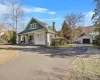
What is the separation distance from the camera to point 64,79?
880 centimetres

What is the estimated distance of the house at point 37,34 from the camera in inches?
1623

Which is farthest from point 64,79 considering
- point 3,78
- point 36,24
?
point 36,24

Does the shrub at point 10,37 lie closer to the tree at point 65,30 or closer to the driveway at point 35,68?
the tree at point 65,30

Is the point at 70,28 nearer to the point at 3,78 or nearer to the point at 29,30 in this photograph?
the point at 29,30

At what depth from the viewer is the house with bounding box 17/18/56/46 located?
135 feet

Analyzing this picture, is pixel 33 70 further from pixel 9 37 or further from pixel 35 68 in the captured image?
pixel 9 37

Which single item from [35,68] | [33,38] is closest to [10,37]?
[33,38]

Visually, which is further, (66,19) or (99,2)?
(66,19)

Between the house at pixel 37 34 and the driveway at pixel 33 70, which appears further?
the house at pixel 37 34

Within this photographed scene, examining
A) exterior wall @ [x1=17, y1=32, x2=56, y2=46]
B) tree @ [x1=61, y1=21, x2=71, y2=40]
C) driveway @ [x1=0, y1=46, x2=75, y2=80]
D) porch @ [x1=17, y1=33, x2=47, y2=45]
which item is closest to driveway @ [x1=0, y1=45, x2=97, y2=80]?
driveway @ [x1=0, y1=46, x2=75, y2=80]

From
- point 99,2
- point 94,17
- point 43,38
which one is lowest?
point 43,38

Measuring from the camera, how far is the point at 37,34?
1682 inches

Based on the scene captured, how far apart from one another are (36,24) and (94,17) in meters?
17.1

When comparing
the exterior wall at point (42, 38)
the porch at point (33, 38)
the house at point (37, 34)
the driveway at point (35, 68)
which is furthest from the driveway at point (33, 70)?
the porch at point (33, 38)
